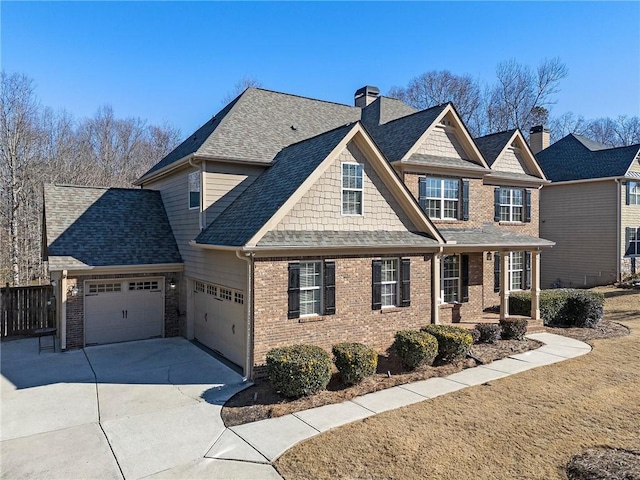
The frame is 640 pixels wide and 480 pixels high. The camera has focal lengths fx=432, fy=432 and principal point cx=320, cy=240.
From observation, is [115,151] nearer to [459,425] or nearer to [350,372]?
[350,372]

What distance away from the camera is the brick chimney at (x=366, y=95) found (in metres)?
22.4

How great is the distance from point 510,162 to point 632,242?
11314 mm

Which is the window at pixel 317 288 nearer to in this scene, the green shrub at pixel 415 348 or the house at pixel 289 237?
the house at pixel 289 237

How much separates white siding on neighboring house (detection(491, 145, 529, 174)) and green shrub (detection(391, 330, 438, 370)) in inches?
452

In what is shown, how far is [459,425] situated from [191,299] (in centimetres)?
980

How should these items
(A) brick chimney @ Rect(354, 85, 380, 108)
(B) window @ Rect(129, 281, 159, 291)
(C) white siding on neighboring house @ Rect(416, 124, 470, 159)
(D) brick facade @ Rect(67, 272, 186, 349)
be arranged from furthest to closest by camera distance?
(A) brick chimney @ Rect(354, 85, 380, 108), (C) white siding on neighboring house @ Rect(416, 124, 470, 159), (B) window @ Rect(129, 281, 159, 291), (D) brick facade @ Rect(67, 272, 186, 349)

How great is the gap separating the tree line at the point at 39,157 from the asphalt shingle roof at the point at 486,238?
22.0m

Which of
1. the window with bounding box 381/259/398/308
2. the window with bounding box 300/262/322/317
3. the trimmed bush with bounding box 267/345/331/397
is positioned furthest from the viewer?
the window with bounding box 381/259/398/308

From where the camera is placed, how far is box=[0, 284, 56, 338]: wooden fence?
14.9 metres

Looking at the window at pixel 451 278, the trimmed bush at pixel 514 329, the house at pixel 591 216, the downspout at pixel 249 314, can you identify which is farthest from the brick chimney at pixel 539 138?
the downspout at pixel 249 314

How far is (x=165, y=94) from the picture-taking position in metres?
25.7

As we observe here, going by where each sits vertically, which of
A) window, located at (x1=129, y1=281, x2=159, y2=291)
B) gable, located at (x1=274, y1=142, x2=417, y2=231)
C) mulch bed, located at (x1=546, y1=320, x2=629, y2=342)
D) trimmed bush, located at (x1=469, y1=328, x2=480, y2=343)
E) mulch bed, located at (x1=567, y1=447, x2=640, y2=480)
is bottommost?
mulch bed, located at (x1=546, y1=320, x2=629, y2=342)

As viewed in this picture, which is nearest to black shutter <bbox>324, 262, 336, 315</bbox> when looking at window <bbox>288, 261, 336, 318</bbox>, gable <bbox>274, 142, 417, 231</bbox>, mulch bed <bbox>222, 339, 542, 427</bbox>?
window <bbox>288, 261, 336, 318</bbox>

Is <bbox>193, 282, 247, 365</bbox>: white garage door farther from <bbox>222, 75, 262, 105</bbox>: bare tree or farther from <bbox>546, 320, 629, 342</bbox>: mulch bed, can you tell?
<bbox>222, 75, 262, 105</bbox>: bare tree
